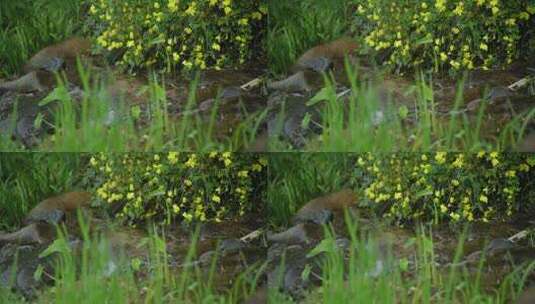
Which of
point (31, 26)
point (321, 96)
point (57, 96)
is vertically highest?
point (31, 26)

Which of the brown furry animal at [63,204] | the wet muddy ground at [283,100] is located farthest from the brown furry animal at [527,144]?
the brown furry animal at [63,204]

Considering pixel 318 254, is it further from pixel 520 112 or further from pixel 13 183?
pixel 13 183

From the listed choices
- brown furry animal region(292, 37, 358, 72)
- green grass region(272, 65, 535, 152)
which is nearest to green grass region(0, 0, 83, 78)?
brown furry animal region(292, 37, 358, 72)

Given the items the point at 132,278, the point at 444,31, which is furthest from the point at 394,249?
the point at 132,278

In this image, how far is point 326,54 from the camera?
271 cm

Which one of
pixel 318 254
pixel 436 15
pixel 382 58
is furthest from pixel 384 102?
pixel 318 254

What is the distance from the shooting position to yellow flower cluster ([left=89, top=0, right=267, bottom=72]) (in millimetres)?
2723

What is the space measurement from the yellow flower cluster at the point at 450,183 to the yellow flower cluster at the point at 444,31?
31 cm

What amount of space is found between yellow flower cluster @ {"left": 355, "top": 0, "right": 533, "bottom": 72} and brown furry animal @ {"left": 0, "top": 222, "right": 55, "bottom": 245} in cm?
123

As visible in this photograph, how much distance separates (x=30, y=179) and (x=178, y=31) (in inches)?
27.9

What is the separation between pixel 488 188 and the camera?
105 inches

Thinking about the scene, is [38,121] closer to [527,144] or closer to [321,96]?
[321,96]

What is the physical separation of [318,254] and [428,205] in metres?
0.39

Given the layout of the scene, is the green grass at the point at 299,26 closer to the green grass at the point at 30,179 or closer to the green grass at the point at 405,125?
the green grass at the point at 405,125
